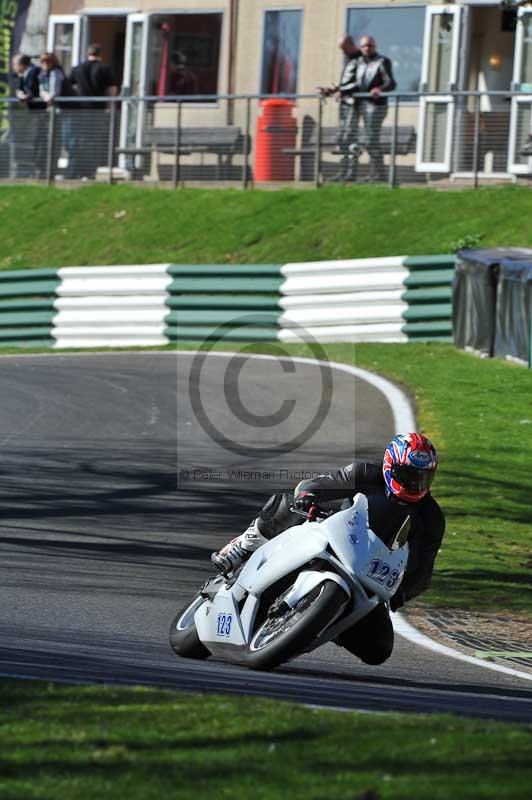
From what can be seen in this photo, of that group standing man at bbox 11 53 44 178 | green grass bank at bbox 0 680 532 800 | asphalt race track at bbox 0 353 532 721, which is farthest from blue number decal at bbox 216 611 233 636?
standing man at bbox 11 53 44 178

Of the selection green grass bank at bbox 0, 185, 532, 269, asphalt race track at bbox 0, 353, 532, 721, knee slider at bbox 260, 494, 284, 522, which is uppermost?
green grass bank at bbox 0, 185, 532, 269

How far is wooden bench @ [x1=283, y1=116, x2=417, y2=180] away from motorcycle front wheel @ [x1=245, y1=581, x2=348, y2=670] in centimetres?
1949

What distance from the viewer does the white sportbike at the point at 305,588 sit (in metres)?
7.42


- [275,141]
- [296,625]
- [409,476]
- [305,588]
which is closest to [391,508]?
[409,476]

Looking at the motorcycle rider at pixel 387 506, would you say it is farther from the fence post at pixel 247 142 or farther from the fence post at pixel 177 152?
the fence post at pixel 177 152

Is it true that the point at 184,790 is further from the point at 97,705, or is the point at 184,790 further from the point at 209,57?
the point at 209,57

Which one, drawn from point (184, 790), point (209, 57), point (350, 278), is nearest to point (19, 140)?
point (209, 57)

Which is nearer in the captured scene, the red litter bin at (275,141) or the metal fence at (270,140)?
the metal fence at (270,140)

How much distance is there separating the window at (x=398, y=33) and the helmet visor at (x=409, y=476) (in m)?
22.1

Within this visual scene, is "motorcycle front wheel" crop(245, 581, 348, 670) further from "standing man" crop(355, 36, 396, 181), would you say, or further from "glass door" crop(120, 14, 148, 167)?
"glass door" crop(120, 14, 148, 167)

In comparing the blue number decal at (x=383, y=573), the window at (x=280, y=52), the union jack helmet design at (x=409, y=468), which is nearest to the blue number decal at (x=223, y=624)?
the blue number decal at (x=383, y=573)

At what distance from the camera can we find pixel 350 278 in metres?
22.4

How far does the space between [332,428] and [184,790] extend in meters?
10.7

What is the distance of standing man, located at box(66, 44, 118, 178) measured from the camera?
28938 millimetres
